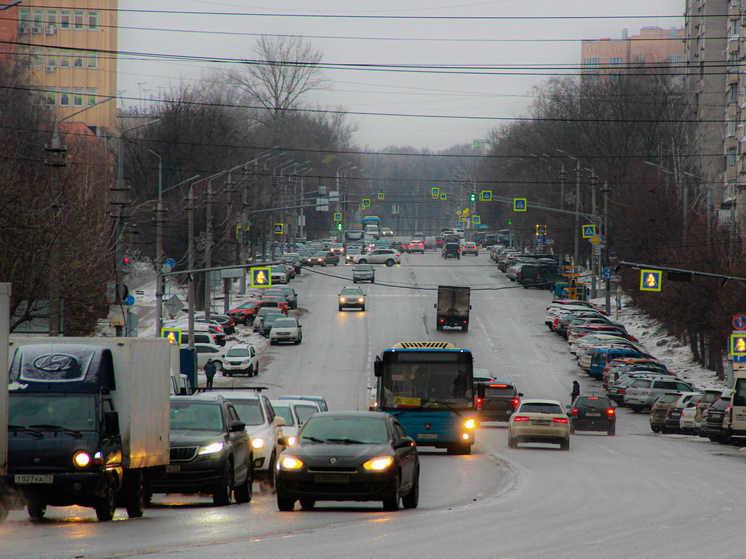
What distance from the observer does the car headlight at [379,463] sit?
14.7 metres

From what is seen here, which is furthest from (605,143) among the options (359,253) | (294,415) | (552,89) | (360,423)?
(360,423)

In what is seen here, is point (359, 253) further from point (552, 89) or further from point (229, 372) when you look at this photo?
point (229, 372)

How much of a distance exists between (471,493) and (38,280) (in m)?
21.5

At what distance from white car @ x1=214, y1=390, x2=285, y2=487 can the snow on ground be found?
110 ft

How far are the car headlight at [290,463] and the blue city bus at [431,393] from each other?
11.8 metres

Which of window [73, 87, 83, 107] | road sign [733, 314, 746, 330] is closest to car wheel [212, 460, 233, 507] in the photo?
road sign [733, 314, 746, 330]

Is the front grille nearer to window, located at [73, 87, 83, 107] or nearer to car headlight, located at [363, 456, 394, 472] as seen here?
car headlight, located at [363, 456, 394, 472]

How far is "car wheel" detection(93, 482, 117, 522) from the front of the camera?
559 inches

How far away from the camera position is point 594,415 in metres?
35.0

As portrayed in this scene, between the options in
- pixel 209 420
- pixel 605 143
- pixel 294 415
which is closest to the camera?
pixel 209 420

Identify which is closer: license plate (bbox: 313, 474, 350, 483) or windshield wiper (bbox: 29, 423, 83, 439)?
windshield wiper (bbox: 29, 423, 83, 439)

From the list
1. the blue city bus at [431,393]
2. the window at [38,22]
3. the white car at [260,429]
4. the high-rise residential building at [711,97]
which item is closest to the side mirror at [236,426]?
the white car at [260,429]

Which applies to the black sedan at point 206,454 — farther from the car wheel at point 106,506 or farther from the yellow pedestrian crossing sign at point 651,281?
the yellow pedestrian crossing sign at point 651,281

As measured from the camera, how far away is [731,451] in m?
29.6
